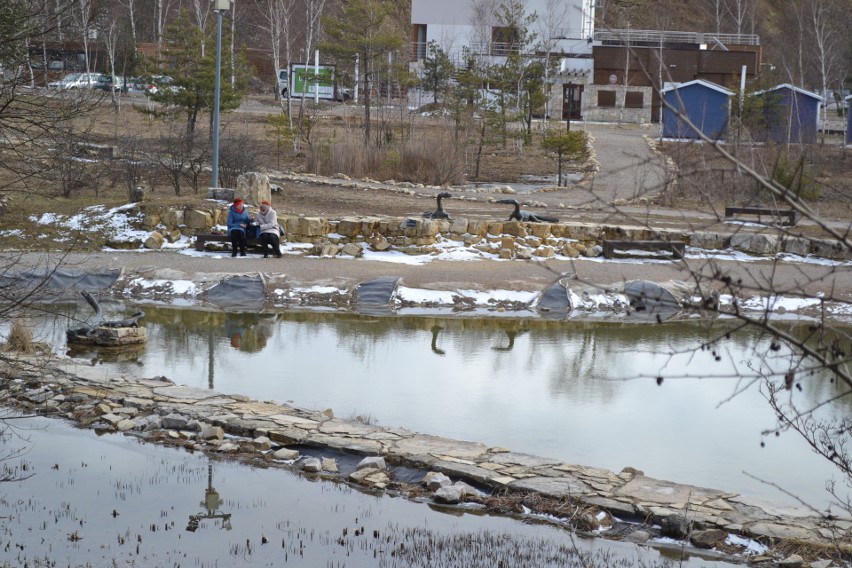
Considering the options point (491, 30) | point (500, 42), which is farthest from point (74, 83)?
point (500, 42)

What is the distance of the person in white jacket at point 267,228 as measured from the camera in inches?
789

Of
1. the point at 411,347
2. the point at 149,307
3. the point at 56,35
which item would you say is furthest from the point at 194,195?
the point at 56,35

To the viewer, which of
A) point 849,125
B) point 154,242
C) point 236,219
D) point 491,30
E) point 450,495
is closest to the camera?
point 450,495

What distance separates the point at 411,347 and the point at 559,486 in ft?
22.6

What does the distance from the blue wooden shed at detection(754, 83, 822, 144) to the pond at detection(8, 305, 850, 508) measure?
27.1 metres

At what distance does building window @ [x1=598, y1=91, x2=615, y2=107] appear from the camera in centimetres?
5525

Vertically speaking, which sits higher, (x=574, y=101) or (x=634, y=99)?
(x=634, y=99)

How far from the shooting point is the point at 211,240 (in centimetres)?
2080

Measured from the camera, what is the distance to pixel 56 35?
7.28m

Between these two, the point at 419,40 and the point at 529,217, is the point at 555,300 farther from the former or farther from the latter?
the point at 419,40

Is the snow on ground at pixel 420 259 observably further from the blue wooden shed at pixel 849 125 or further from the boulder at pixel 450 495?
the blue wooden shed at pixel 849 125

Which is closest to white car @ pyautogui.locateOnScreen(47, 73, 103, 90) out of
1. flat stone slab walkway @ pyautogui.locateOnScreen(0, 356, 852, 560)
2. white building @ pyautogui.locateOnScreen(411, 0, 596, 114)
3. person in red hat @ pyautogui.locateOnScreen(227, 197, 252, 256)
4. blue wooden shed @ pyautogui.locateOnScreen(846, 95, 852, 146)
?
flat stone slab walkway @ pyautogui.locateOnScreen(0, 356, 852, 560)

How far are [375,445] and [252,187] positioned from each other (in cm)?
1345

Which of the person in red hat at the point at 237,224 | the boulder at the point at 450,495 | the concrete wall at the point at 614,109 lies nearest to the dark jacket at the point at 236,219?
the person in red hat at the point at 237,224
